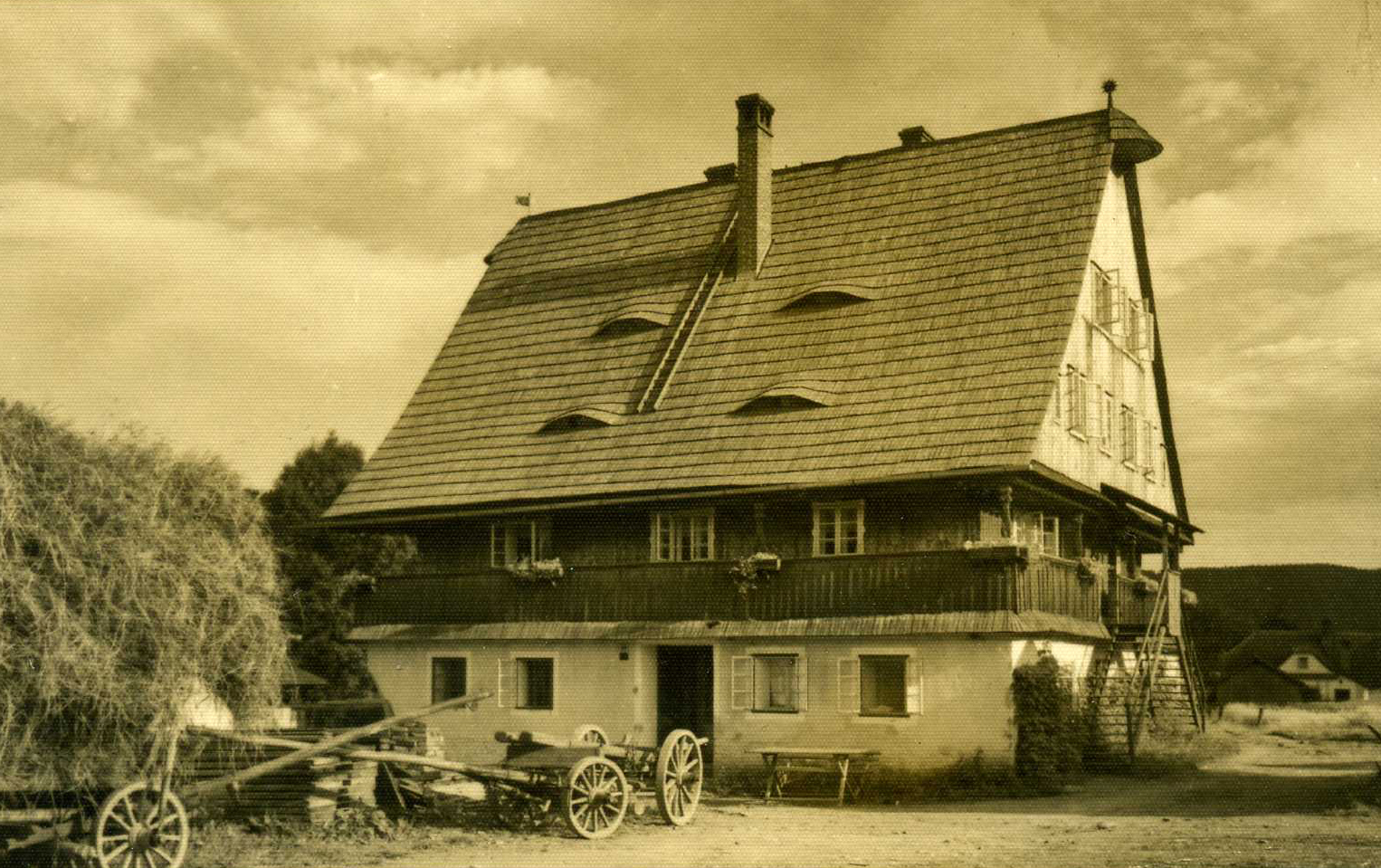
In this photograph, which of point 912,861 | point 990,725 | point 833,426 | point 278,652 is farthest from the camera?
point 833,426

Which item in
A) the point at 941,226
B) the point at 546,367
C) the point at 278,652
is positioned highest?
the point at 941,226

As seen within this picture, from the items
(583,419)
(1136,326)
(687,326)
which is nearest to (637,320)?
(687,326)

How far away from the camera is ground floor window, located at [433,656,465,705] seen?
28766 millimetres

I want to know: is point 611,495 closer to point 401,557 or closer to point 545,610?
point 545,610

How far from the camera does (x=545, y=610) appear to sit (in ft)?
90.8

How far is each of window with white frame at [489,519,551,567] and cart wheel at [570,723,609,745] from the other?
8993 mm

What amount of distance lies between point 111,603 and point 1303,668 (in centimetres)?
7571

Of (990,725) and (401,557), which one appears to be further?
(401,557)

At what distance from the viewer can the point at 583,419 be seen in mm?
28703

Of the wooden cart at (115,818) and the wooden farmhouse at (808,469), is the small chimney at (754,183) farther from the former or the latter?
the wooden cart at (115,818)

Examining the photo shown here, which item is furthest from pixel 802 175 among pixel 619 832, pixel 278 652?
pixel 278 652

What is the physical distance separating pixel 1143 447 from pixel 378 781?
19.9 metres

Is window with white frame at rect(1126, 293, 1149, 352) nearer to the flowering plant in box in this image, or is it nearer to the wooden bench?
the flowering plant in box

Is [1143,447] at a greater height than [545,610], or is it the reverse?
[1143,447]
